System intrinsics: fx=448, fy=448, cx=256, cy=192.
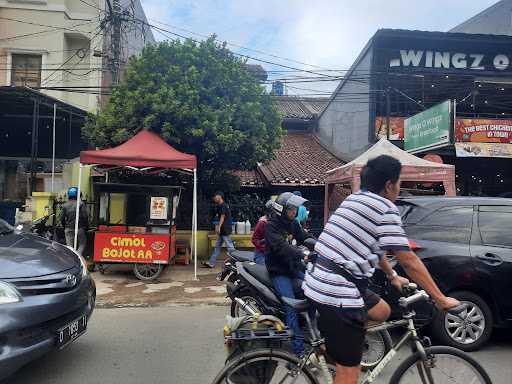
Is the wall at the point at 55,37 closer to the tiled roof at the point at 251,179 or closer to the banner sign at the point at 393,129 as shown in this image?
the tiled roof at the point at 251,179

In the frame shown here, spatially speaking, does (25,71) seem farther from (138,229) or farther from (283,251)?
(283,251)

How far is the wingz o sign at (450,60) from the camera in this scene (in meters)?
16.2

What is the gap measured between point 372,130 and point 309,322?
13739 mm

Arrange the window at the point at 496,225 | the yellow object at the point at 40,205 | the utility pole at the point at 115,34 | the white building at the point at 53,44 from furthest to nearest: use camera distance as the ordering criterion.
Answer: the white building at the point at 53,44 → the utility pole at the point at 115,34 → the yellow object at the point at 40,205 → the window at the point at 496,225

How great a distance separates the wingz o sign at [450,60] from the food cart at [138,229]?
36.4 ft

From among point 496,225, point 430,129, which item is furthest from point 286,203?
point 430,129

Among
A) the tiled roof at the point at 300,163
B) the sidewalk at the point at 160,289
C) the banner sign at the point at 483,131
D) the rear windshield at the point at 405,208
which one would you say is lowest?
the sidewalk at the point at 160,289

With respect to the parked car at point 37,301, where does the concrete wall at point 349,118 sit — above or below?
above

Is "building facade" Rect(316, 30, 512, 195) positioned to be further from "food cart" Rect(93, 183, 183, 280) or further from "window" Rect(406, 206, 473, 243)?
"window" Rect(406, 206, 473, 243)

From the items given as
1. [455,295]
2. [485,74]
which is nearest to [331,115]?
[485,74]

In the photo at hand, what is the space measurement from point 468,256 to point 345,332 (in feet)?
9.57

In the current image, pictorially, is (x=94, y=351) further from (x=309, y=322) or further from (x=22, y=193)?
(x=22, y=193)

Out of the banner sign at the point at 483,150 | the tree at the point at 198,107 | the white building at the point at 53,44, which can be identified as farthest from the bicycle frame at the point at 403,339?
the white building at the point at 53,44

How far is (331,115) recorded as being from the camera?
65.9 ft
